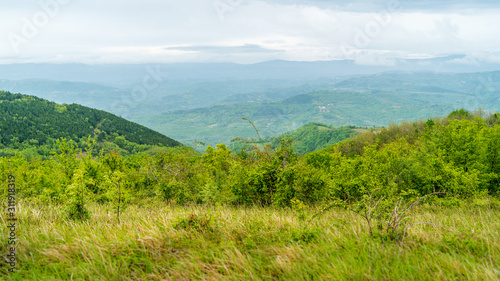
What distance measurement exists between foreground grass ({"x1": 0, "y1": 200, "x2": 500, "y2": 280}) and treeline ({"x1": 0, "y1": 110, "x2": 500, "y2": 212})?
3.70 ft

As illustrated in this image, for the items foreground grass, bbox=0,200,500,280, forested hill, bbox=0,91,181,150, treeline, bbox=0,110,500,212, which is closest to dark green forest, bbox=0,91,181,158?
forested hill, bbox=0,91,181,150

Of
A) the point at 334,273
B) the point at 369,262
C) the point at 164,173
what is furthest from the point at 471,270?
the point at 164,173

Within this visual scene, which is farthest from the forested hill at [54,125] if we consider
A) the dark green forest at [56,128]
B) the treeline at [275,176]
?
the treeline at [275,176]

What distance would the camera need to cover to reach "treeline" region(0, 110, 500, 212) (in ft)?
32.7

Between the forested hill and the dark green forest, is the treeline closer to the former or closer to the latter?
the dark green forest

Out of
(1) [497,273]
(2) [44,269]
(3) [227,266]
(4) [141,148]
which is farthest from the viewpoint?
(4) [141,148]

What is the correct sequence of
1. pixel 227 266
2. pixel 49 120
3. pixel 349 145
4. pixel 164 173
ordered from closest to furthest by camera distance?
1. pixel 227 266
2. pixel 164 173
3. pixel 349 145
4. pixel 49 120

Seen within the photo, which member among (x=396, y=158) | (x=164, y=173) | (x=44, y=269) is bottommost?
(x=396, y=158)

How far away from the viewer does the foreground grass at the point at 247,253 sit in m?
2.96

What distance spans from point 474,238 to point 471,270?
109cm

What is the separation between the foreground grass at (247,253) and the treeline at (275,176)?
3.70 feet

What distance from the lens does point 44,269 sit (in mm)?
3531

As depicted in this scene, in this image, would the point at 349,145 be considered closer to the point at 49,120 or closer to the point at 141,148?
the point at 141,148

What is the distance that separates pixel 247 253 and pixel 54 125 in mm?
172124
